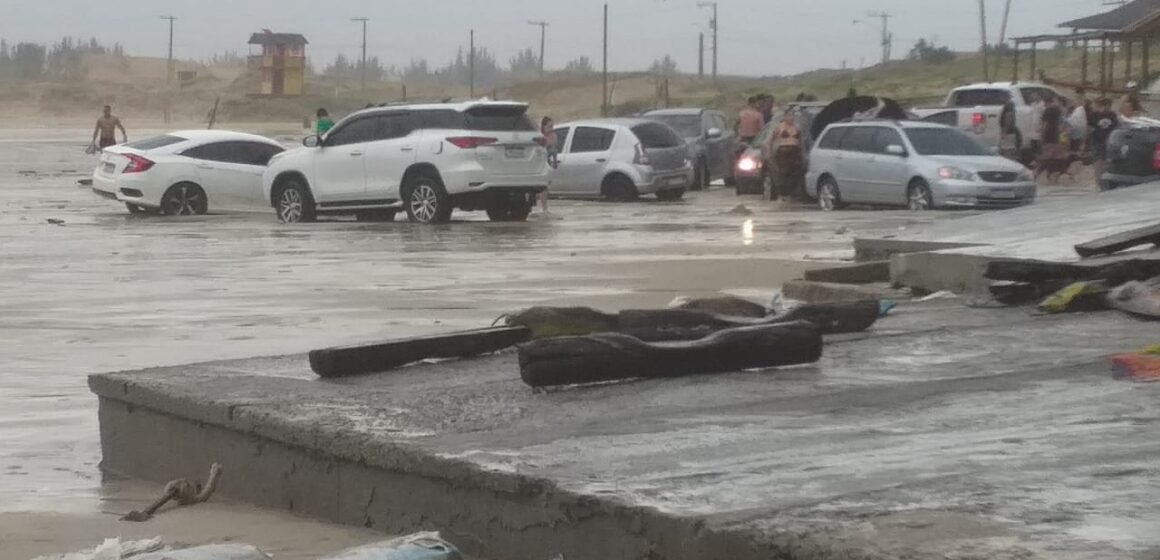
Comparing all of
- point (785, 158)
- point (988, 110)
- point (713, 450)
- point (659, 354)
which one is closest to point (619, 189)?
point (785, 158)

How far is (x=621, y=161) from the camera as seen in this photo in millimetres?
30422

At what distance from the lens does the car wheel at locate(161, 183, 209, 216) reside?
88.8 ft

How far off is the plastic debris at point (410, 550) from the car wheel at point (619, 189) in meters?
25.7

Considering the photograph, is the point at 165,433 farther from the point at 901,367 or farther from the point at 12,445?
the point at 901,367

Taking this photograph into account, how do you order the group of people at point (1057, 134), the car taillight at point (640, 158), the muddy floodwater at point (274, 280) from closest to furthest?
the muddy floodwater at point (274, 280), the car taillight at point (640, 158), the group of people at point (1057, 134)

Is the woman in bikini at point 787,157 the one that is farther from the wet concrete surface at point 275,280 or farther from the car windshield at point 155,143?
the car windshield at point 155,143

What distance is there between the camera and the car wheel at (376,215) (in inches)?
1001

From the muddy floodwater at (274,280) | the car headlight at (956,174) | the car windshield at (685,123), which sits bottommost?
the muddy floodwater at (274,280)

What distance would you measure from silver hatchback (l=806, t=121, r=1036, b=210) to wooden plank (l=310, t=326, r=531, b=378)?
18.3 meters

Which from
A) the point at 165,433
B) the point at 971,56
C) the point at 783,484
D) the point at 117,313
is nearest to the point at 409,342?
the point at 165,433

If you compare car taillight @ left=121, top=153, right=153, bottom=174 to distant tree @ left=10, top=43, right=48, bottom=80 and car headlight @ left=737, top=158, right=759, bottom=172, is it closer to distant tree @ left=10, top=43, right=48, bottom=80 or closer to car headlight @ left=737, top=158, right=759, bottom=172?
car headlight @ left=737, top=158, right=759, bottom=172

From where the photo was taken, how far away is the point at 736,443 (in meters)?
5.20

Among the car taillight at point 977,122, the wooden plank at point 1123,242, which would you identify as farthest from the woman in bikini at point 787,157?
the wooden plank at point 1123,242

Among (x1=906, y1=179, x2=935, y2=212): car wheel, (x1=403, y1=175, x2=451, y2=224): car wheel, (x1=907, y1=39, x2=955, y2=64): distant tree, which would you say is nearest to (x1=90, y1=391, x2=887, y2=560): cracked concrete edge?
(x1=403, y1=175, x2=451, y2=224): car wheel
